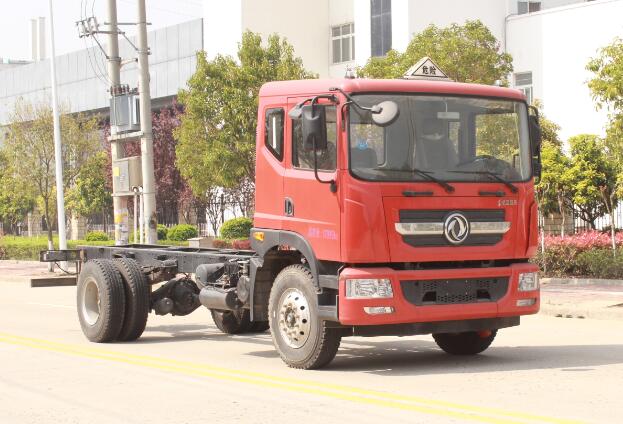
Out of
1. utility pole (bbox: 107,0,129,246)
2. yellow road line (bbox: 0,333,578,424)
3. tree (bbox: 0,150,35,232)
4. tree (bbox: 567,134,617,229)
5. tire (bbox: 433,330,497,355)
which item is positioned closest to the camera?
yellow road line (bbox: 0,333,578,424)

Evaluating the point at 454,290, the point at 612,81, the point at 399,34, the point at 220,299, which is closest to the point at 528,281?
the point at 454,290

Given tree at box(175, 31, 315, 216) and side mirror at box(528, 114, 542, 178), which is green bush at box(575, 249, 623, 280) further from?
tree at box(175, 31, 315, 216)

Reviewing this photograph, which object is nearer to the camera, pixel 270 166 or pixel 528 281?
pixel 528 281

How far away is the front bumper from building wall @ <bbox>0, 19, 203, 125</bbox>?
42.9 meters

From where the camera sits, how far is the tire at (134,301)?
573 inches

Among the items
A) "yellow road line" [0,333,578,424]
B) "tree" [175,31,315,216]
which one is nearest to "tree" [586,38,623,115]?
"yellow road line" [0,333,578,424]

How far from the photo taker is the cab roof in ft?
37.0

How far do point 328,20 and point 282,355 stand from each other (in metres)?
46.7

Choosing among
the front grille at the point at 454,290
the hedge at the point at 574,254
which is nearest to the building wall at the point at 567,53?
the hedge at the point at 574,254

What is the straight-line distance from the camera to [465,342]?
1288cm

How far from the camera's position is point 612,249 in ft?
80.4

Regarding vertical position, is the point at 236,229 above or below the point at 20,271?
above

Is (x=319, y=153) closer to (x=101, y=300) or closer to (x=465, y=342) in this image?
(x=465, y=342)

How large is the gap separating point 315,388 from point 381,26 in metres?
43.1
